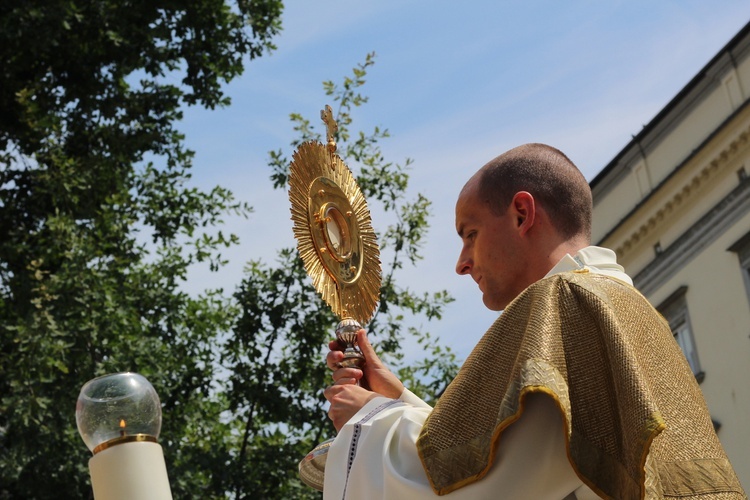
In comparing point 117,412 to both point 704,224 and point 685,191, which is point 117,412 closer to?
point 704,224

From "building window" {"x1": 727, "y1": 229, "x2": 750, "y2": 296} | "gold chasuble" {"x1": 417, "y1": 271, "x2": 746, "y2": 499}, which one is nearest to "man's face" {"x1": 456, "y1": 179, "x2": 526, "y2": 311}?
"gold chasuble" {"x1": 417, "y1": 271, "x2": 746, "y2": 499}

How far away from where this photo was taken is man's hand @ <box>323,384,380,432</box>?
367 cm

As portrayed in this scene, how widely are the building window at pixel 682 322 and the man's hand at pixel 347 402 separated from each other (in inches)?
658

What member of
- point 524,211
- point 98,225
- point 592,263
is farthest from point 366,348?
point 98,225

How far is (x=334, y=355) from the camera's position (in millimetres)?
4254

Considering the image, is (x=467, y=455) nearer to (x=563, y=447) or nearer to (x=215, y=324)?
(x=563, y=447)

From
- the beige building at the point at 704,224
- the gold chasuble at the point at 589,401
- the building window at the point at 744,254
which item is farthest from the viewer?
the beige building at the point at 704,224

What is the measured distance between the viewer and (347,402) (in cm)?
369

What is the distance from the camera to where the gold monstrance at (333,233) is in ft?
15.1

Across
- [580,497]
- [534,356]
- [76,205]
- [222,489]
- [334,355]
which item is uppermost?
[76,205]

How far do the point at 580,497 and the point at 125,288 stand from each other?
930 centimetres

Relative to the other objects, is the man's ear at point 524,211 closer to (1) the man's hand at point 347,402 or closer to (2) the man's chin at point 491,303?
(2) the man's chin at point 491,303

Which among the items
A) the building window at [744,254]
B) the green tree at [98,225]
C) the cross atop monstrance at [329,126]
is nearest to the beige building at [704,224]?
the building window at [744,254]

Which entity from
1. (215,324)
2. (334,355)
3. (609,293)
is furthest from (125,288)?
(609,293)
